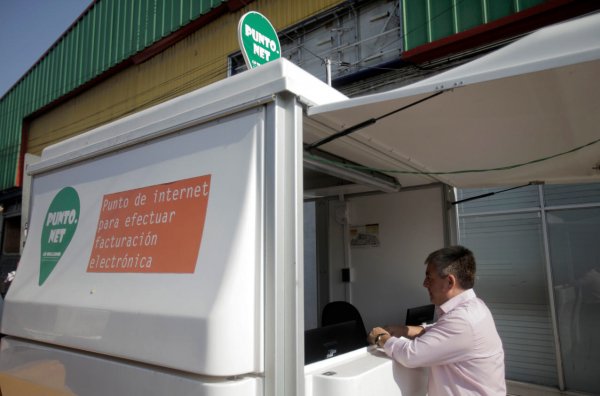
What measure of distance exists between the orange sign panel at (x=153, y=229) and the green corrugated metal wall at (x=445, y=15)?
5127mm

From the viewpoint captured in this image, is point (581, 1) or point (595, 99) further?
point (581, 1)

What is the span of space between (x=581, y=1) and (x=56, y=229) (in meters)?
5.67

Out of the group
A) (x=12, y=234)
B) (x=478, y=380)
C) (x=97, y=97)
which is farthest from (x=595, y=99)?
(x=12, y=234)

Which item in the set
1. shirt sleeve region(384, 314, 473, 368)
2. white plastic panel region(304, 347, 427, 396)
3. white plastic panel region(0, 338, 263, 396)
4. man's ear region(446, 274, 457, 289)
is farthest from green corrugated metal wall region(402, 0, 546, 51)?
white plastic panel region(0, 338, 263, 396)

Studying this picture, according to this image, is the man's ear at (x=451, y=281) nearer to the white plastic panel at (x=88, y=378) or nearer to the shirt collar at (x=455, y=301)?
the shirt collar at (x=455, y=301)

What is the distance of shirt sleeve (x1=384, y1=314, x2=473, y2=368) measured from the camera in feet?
5.93

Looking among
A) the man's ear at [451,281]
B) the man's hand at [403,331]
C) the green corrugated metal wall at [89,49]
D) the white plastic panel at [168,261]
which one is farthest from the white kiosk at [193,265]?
the green corrugated metal wall at [89,49]

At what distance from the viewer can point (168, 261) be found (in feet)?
6.00

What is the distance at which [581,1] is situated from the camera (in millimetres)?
4770

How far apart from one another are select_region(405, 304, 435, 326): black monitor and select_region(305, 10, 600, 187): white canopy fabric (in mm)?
948

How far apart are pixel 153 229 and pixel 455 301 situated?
1443 mm

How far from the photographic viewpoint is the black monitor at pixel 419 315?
9.25 ft

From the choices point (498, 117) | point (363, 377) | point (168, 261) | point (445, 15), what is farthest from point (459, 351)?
point (445, 15)

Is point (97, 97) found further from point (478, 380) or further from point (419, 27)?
point (478, 380)
